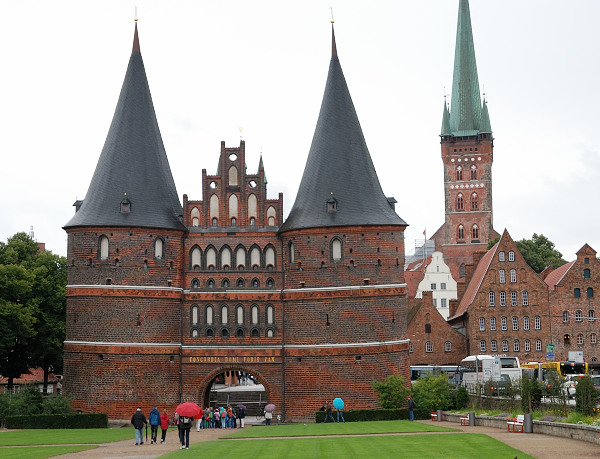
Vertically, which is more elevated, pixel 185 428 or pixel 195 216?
pixel 195 216

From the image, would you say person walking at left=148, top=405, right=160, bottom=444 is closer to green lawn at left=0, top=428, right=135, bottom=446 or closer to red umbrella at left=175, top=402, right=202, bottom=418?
green lawn at left=0, top=428, right=135, bottom=446

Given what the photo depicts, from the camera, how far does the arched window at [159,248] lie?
5128 cm

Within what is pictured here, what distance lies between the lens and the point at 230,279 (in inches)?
2061

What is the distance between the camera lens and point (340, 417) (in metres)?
47.3

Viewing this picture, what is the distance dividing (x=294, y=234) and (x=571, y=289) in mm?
31743

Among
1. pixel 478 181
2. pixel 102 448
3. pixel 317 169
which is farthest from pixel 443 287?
pixel 102 448

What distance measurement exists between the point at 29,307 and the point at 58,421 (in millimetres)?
12309

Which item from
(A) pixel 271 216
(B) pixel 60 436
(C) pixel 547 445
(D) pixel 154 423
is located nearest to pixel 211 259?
(A) pixel 271 216

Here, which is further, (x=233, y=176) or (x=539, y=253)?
(x=539, y=253)

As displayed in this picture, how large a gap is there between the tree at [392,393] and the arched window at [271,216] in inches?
425

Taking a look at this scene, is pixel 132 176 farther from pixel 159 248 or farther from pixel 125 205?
pixel 159 248

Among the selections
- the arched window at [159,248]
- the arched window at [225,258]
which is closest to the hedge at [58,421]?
the arched window at [159,248]

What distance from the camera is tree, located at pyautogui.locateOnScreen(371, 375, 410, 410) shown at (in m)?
48.3

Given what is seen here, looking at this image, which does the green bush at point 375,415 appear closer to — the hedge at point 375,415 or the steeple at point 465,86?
the hedge at point 375,415
